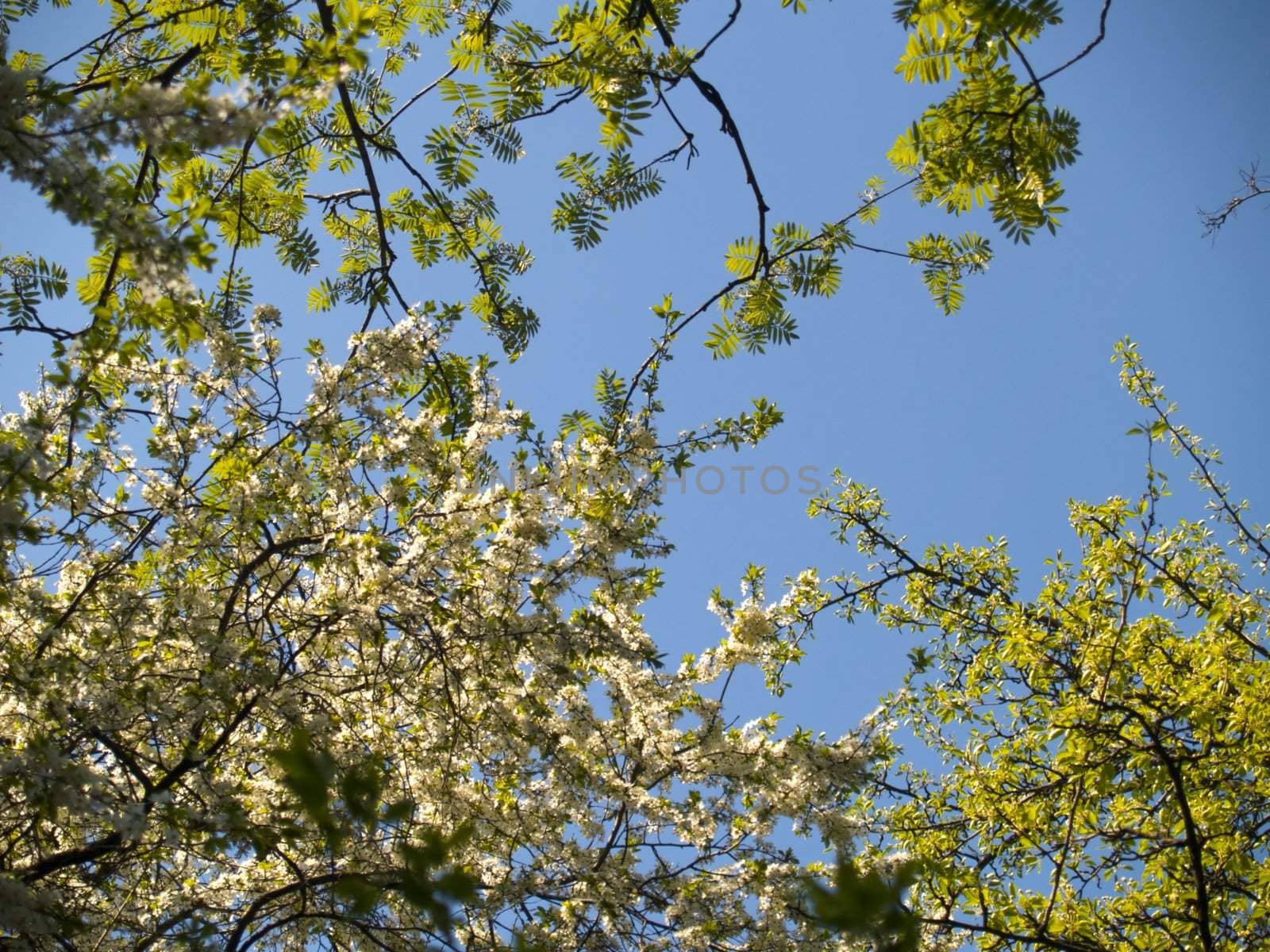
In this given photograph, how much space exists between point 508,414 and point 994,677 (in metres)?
4.08

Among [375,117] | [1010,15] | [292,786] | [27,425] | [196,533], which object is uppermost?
[375,117]

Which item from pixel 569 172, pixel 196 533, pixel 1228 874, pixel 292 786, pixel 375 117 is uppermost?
pixel 375 117

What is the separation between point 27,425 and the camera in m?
2.47

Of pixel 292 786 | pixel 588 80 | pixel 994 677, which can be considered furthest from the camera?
pixel 994 677

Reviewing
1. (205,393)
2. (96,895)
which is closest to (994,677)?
(205,393)

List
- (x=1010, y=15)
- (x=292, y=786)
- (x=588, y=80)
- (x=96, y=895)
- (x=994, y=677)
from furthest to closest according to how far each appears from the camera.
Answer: (x=994, y=677) < (x=96, y=895) < (x=588, y=80) < (x=1010, y=15) < (x=292, y=786)

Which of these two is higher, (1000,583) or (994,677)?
(1000,583)

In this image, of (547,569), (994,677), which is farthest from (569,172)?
(994,677)

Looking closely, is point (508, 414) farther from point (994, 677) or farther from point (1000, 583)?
point (1000, 583)

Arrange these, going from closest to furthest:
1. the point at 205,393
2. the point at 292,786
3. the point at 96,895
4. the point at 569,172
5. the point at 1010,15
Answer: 1. the point at 292,786
2. the point at 1010,15
3. the point at 569,172
4. the point at 205,393
5. the point at 96,895

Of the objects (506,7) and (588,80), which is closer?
(588,80)

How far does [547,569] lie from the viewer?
4.58 metres

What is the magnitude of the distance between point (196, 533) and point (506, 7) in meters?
3.05

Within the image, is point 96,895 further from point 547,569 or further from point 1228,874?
point 1228,874
